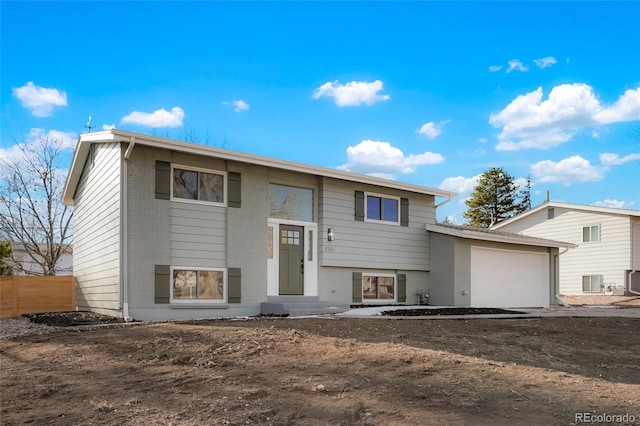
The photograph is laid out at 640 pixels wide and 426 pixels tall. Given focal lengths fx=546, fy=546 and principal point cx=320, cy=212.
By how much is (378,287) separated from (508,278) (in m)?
4.76

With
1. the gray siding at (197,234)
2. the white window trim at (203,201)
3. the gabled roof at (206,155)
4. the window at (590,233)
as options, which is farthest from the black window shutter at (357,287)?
the window at (590,233)

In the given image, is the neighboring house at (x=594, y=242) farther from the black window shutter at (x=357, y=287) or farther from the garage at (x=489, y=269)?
the black window shutter at (x=357, y=287)

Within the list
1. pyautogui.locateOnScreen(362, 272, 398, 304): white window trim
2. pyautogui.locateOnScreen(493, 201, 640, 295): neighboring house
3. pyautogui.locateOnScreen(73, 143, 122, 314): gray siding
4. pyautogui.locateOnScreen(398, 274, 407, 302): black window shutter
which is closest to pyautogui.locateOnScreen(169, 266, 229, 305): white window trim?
pyautogui.locateOnScreen(73, 143, 122, 314): gray siding

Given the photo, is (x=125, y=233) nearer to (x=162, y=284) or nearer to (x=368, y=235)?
(x=162, y=284)

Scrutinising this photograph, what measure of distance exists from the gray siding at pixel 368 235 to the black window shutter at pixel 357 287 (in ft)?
1.02

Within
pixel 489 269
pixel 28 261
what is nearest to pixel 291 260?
pixel 489 269

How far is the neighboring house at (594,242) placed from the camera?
76.6ft

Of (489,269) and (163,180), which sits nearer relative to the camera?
(163,180)

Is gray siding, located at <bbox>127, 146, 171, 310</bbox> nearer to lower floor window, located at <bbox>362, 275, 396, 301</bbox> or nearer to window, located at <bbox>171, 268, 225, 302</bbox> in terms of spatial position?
window, located at <bbox>171, 268, 225, 302</bbox>

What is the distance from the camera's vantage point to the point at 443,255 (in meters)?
16.2

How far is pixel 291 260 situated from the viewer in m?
13.9

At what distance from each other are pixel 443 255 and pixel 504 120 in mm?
7000

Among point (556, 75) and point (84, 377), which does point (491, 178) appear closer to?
point (556, 75)

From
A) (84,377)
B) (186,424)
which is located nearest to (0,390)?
(84,377)
